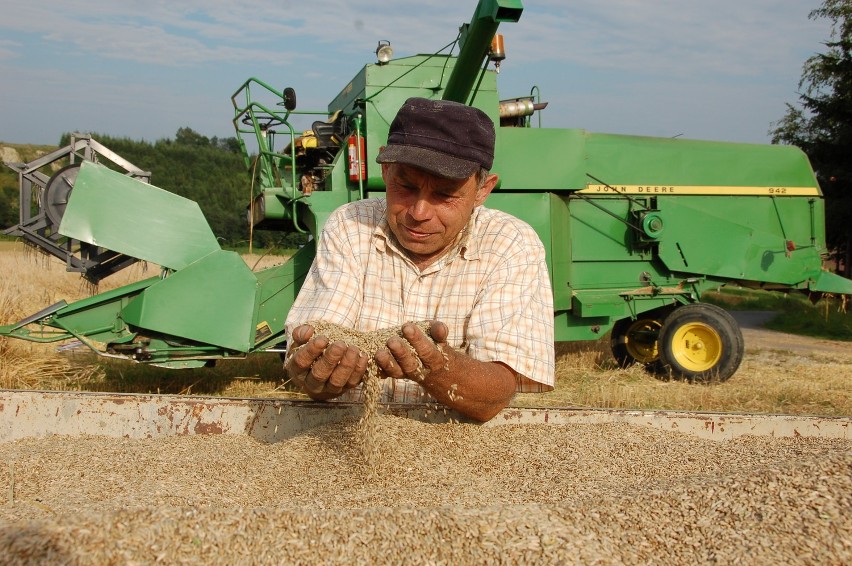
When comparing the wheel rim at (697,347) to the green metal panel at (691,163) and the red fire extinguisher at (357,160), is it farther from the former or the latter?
the red fire extinguisher at (357,160)

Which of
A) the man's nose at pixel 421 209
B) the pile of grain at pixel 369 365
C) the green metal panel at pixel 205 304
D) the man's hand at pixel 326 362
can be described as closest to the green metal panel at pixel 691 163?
the green metal panel at pixel 205 304

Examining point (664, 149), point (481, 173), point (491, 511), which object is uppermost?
point (664, 149)

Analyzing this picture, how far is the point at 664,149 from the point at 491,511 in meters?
5.80

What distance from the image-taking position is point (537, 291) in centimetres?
264

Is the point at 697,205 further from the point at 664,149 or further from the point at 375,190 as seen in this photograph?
the point at 375,190

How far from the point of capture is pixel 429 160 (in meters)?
2.38

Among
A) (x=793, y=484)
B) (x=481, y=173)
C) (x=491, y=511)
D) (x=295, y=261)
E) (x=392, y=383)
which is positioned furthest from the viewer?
(x=295, y=261)

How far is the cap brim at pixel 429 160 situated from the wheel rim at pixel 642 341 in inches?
202

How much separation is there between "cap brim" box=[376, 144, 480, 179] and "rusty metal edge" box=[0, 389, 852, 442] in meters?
0.99

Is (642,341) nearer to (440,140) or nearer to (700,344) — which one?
(700,344)

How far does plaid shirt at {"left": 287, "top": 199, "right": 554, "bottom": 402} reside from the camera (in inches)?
99.5

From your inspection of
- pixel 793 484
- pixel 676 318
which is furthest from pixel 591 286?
pixel 793 484

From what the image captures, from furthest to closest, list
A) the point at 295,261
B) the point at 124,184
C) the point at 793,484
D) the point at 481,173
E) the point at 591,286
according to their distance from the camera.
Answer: the point at 591,286
the point at 295,261
the point at 124,184
the point at 481,173
the point at 793,484

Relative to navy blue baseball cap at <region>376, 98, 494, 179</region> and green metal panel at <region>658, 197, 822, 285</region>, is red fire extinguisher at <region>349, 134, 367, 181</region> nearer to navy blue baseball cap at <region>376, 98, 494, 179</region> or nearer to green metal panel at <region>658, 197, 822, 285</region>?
green metal panel at <region>658, 197, 822, 285</region>
